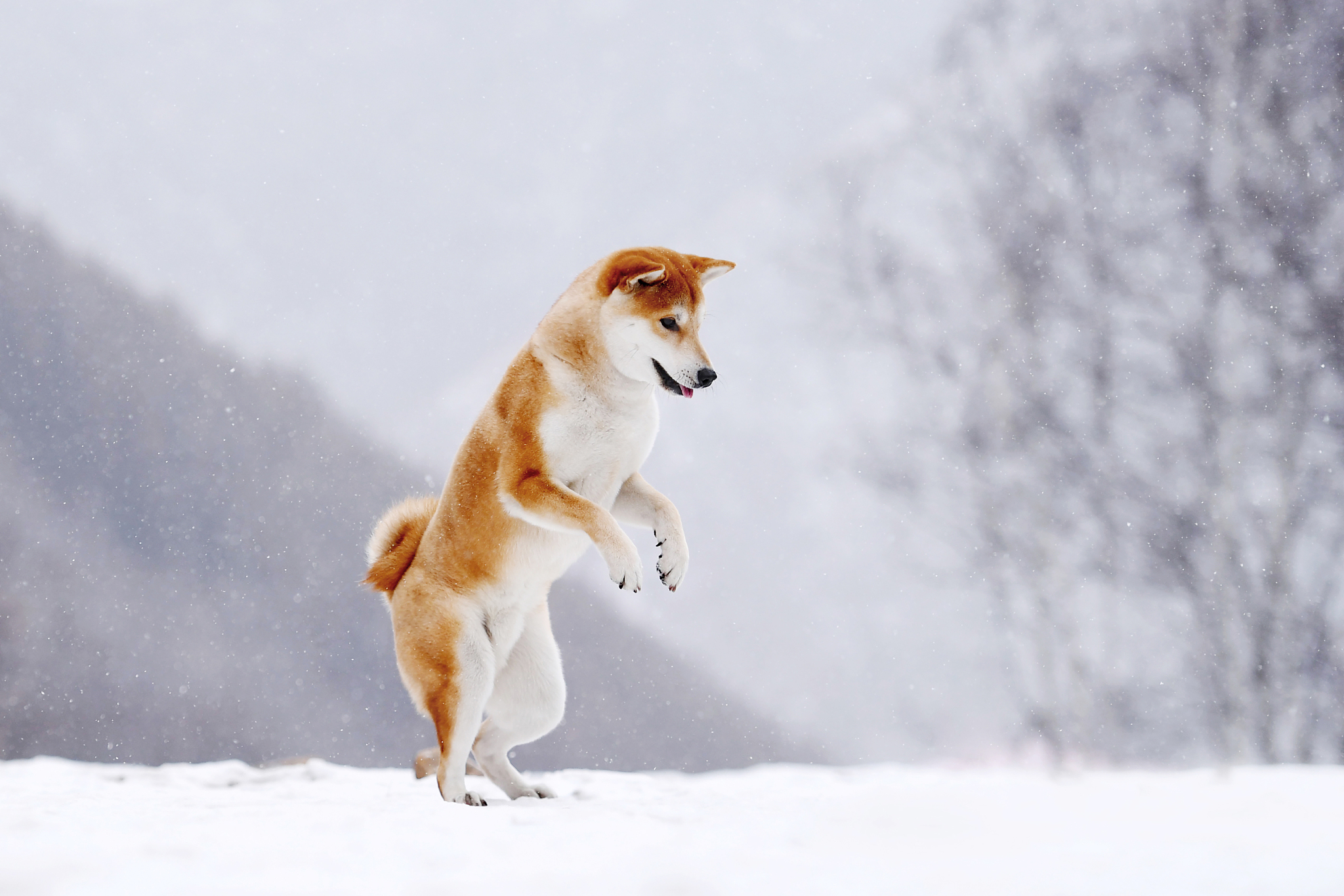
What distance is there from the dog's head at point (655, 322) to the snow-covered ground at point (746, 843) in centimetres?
91

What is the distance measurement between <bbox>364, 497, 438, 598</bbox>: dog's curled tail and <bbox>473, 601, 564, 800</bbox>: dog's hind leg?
379mm

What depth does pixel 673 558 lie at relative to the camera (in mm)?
2102

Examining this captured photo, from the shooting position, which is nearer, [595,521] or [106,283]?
[595,521]

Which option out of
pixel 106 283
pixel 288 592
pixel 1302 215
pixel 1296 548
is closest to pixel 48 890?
pixel 1296 548

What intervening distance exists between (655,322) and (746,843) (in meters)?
1.11

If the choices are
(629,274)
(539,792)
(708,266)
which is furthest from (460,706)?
(708,266)

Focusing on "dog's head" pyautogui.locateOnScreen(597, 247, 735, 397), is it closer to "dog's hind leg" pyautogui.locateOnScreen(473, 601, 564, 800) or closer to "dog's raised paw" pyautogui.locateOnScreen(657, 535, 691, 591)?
"dog's raised paw" pyautogui.locateOnScreen(657, 535, 691, 591)

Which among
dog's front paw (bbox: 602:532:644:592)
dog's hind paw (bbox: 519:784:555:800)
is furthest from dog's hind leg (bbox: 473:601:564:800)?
dog's front paw (bbox: 602:532:644:592)

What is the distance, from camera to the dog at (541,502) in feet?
6.68

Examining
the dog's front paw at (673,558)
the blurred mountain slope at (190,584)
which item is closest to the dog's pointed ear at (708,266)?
the dog's front paw at (673,558)

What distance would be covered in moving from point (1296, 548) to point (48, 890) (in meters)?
4.89

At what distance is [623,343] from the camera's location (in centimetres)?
209

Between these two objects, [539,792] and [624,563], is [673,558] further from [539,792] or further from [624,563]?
[539,792]

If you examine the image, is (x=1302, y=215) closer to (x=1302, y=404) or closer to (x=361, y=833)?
(x=1302, y=404)
